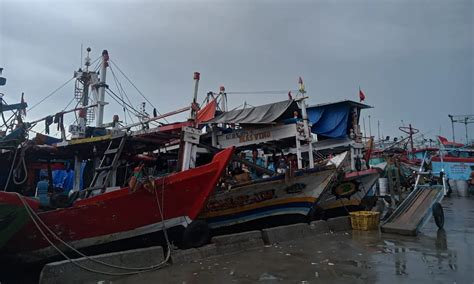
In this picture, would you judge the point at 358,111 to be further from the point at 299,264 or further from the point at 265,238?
the point at 299,264

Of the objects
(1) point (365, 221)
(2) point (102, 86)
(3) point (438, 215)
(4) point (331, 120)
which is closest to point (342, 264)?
(1) point (365, 221)

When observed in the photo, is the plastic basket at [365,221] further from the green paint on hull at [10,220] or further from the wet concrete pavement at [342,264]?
the green paint on hull at [10,220]

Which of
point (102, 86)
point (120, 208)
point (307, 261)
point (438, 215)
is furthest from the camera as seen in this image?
point (102, 86)

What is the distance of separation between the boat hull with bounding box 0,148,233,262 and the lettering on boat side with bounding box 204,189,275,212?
5.42 ft

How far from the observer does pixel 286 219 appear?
375 inches

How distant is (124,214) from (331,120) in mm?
8143

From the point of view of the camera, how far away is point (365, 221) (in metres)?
9.70

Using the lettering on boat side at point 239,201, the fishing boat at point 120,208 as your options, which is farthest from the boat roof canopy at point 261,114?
the fishing boat at point 120,208

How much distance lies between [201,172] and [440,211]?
703cm

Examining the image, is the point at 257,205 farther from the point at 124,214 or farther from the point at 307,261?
the point at 124,214

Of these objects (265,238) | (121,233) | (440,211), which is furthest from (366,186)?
(121,233)

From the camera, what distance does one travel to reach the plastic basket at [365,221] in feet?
31.8

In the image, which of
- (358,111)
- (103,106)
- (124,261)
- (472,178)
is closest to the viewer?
(124,261)

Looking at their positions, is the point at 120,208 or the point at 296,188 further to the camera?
the point at 296,188
